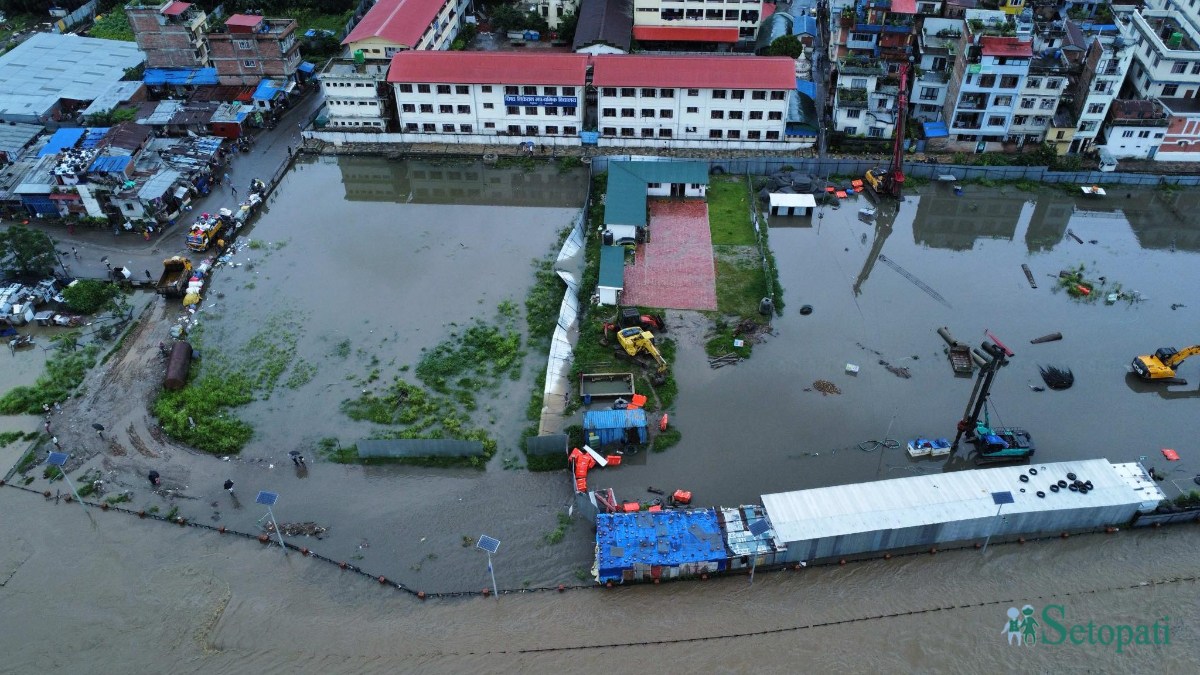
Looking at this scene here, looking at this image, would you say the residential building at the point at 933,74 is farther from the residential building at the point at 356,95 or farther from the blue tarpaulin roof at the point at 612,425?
the residential building at the point at 356,95

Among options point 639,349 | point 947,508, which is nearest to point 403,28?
point 639,349

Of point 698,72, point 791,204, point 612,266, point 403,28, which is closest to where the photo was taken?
point 612,266

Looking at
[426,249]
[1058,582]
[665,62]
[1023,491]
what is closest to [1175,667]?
[1058,582]

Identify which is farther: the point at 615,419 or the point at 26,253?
the point at 26,253

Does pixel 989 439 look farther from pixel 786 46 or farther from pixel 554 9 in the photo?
pixel 554 9

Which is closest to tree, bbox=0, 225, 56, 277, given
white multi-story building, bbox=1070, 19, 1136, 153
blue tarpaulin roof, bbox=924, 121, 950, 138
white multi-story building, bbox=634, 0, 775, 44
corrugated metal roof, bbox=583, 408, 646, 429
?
corrugated metal roof, bbox=583, 408, 646, 429

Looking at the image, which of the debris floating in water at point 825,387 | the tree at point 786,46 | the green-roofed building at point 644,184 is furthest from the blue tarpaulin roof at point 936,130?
the debris floating in water at point 825,387

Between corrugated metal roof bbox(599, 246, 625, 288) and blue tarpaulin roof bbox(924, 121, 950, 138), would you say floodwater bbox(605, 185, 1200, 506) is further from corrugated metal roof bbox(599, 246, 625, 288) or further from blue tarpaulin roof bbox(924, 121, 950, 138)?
blue tarpaulin roof bbox(924, 121, 950, 138)

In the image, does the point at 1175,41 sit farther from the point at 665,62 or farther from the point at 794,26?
the point at 665,62
